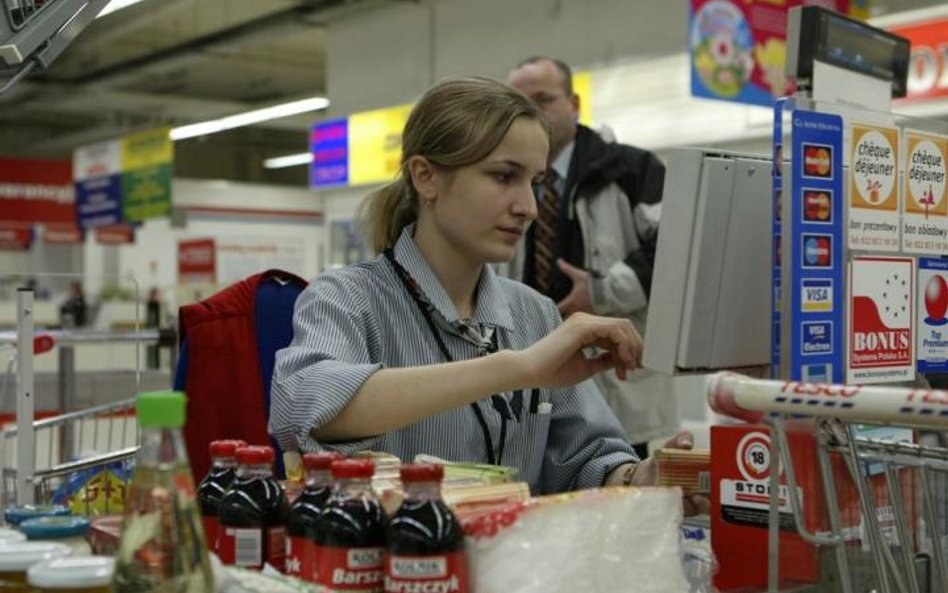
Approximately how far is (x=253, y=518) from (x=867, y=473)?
28.6 inches

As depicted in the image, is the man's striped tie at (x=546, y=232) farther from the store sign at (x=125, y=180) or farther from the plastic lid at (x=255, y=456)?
the store sign at (x=125, y=180)

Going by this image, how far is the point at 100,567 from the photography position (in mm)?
1167

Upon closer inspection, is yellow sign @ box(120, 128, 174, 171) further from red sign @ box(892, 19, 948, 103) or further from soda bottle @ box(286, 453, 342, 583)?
soda bottle @ box(286, 453, 342, 583)

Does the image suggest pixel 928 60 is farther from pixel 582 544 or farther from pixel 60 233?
pixel 60 233

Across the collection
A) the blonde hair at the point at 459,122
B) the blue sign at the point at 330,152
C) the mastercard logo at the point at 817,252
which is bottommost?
the mastercard logo at the point at 817,252

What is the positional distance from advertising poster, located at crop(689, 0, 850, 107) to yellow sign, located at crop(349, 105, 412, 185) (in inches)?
144

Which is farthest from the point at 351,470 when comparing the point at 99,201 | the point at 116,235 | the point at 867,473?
the point at 116,235

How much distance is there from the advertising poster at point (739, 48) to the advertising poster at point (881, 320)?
14.5 feet

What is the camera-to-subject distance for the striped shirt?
74.2 inches

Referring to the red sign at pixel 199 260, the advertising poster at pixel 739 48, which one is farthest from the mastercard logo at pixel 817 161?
the red sign at pixel 199 260

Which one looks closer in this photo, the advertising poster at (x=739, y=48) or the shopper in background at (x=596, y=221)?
the shopper in background at (x=596, y=221)

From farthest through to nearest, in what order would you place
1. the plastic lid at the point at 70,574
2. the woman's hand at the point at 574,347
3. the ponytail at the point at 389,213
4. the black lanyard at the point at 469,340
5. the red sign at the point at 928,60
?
the red sign at the point at 928,60
the ponytail at the point at 389,213
the black lanyard at the point at 469,340
the woman's hand at the point at 574,347
the plastic lid at the point at 70,574

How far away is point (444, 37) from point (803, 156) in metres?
8.17

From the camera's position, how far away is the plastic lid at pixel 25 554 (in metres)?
1.21
